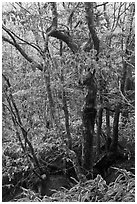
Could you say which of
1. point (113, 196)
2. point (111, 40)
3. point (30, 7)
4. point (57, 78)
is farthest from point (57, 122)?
point (113, 196)

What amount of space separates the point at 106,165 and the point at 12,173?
47.4 inches

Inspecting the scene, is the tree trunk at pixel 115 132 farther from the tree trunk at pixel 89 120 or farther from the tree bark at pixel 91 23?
the tree bark at pixel 91 23

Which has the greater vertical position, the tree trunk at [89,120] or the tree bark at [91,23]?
the tree bark at [91,23]

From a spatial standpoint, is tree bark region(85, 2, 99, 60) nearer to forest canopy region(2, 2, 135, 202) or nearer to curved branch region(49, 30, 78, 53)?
forest canopy region(2, 2, 135, 202)

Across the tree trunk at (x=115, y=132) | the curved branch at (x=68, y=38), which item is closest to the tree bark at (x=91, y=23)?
the curved branch at (x=68, y=38)

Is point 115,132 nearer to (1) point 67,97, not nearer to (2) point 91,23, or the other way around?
(1) point 67,97

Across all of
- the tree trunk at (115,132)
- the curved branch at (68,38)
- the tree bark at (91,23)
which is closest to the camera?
the tree bark at (91,23)

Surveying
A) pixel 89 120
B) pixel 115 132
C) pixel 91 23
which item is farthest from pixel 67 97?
pixel 91 23

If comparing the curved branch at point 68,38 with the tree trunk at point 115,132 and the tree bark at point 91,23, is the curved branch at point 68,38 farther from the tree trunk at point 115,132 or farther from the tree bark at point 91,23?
the tree trunk at point 115,132

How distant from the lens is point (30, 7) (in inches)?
118

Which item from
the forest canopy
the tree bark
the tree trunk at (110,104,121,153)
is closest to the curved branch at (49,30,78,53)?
the forest canopy

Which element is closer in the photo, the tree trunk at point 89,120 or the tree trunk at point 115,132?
the tree trunk at point 89,120

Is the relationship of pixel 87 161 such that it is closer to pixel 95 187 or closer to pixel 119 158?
pixel 119 158

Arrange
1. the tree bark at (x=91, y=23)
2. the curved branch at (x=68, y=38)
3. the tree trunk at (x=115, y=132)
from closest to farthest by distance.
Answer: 1. the tree bark at (x=91, y=23)
2. the curved branch at (x=68, y=38)
3. the tree trunk at (x=115, y=132)
